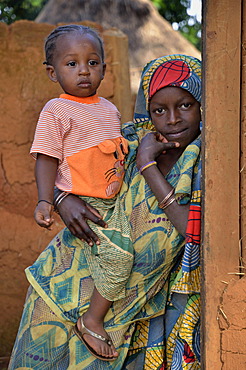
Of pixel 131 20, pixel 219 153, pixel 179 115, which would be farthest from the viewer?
pixel 131 20

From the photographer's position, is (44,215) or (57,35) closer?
(44,215)

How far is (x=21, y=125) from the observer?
5027mm

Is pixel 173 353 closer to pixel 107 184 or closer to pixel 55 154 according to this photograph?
pixel 107 184

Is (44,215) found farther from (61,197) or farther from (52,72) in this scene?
(52,72)

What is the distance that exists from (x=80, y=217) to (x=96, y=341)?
54 cm

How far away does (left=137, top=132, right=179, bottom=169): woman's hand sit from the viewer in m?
2.98

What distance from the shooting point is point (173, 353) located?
9.73 ft

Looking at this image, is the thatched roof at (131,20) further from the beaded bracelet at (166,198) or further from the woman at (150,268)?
the beaded bracelet at (166,198)

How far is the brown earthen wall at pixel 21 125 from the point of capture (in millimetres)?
4988

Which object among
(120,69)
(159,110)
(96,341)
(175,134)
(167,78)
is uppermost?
(120,69)

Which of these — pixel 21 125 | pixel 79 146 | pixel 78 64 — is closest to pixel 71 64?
pixel 78 64

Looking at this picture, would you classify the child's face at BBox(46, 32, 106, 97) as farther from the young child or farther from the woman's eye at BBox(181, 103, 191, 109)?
the woman's eye at BBox(181, 103, 191, 109)

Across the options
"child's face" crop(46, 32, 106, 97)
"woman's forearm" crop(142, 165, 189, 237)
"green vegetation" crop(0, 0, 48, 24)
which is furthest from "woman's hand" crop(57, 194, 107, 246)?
"green vegetation" crop(0, 0, 48, 24)

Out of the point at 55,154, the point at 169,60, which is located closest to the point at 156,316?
the point at 55,154
